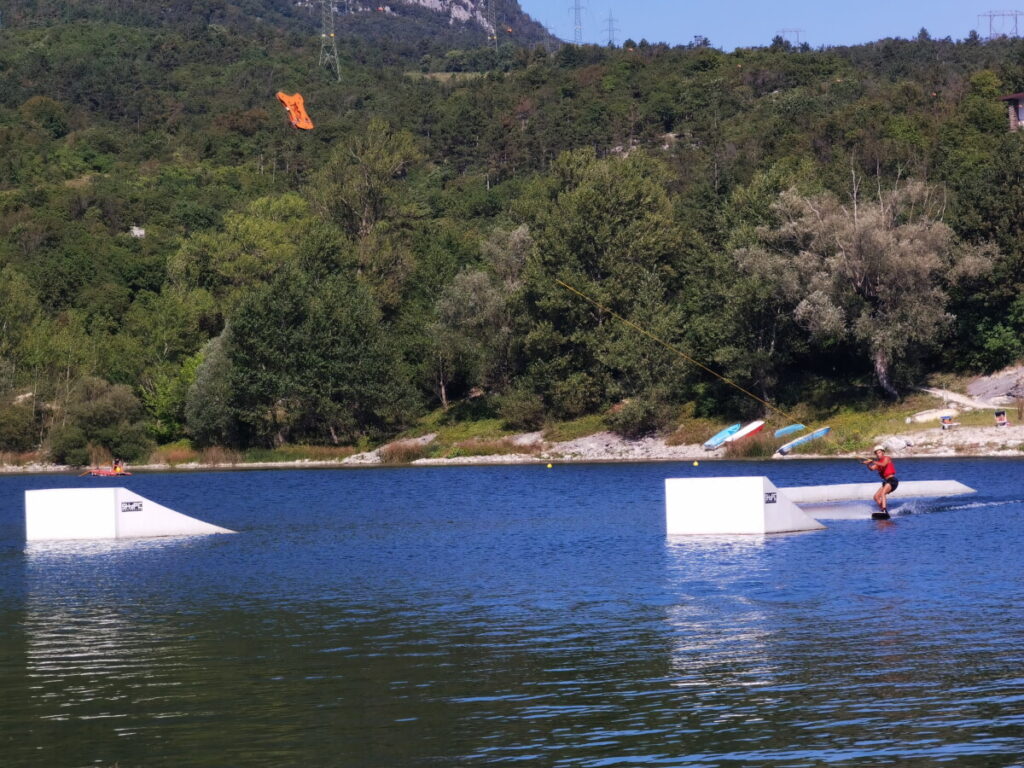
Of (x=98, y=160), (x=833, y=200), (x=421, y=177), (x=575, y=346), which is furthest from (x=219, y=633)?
(x=98, y=160)

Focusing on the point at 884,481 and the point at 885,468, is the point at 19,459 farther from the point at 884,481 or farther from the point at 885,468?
the point at 885,468

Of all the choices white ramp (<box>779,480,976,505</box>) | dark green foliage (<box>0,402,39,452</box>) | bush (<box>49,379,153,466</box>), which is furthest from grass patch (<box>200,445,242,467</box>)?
white ramp (<box>779,480,976,505</box>)

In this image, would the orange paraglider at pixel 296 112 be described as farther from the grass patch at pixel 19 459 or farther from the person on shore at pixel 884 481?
the person on shore at pixel 884 481

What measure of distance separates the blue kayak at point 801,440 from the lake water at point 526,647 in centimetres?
2518

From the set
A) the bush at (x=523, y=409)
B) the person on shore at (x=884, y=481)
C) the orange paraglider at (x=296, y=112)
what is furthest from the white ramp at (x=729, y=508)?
the orange paraglider at (x=296, y=112)

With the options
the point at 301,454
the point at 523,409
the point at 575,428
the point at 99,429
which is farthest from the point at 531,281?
the point at 99,429

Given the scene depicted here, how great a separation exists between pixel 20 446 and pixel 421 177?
196ft

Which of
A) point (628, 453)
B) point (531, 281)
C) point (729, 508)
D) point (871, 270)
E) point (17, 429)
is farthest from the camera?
point (17, 429)

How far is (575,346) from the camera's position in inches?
2884

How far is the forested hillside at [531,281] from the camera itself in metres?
62.4

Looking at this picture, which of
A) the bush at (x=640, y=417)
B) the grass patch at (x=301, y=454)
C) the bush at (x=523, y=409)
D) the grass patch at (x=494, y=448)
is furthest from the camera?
the grass patch at (x=301, y=454)

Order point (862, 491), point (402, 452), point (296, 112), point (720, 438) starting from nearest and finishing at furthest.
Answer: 1. point (862, 491)
2. point (720, 438)
3. point (402, 452)
4. point (296, 112)

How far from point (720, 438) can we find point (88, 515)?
121ft

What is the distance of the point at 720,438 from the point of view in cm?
6419
